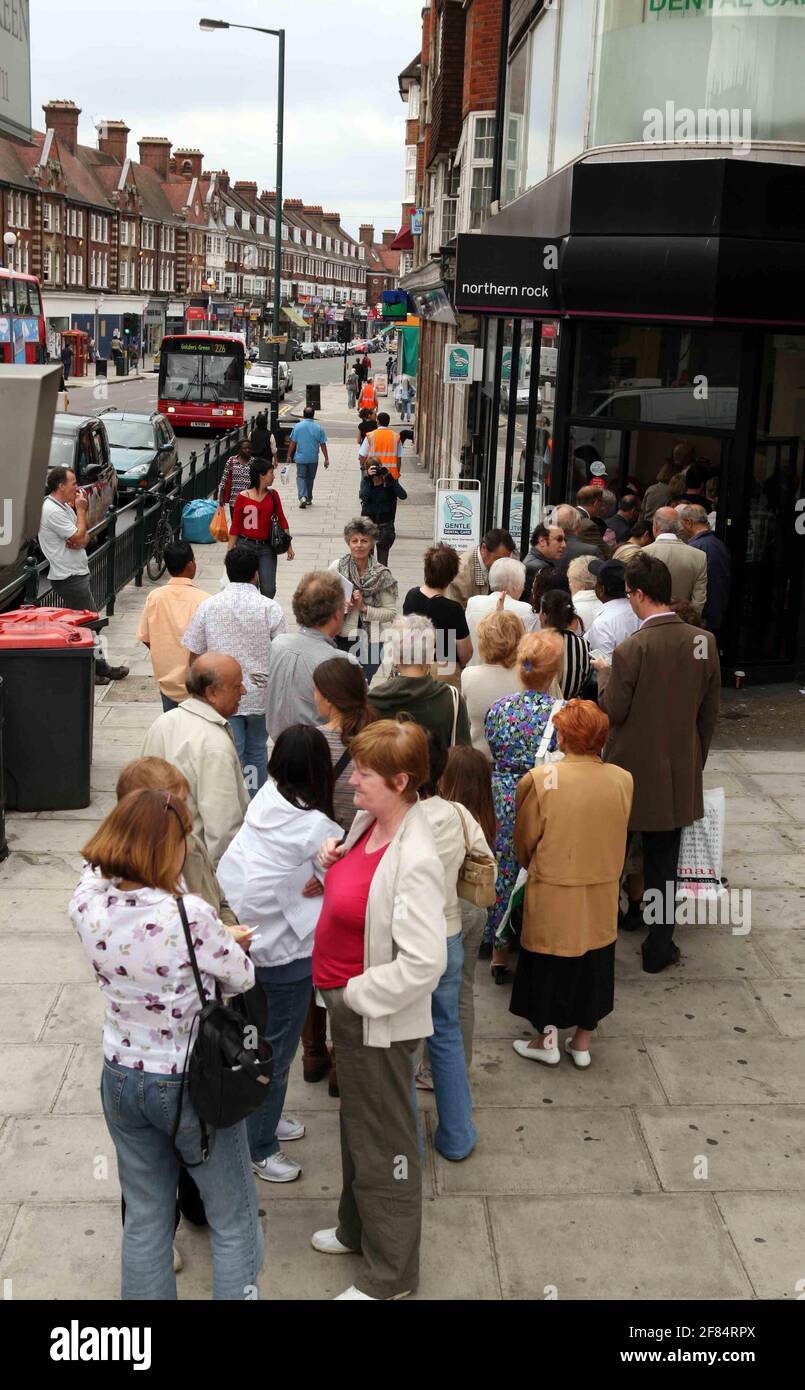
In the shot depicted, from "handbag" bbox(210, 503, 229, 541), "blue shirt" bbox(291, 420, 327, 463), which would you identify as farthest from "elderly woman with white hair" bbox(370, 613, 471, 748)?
"blue shirt" bbox(291, 420, 327, 463)

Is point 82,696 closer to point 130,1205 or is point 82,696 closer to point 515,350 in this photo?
point 130,1205

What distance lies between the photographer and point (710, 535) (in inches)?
391

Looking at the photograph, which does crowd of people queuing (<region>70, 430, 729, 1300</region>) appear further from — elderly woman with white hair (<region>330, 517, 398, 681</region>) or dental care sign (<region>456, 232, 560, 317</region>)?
dental care sign (<region>456, 232, 560, 317</region>)

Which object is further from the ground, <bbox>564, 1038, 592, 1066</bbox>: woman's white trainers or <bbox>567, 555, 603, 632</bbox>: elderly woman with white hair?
<bbox>567, 555, 603, 632</bbox>: elderly woman with white hair

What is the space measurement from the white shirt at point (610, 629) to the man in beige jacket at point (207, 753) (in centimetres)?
263

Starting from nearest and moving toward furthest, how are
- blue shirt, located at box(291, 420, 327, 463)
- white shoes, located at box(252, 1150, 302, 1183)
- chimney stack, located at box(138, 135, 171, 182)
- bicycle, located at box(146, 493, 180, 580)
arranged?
1. white shoes, located at box(252, 1150, 302, 1183)
2. bicycle, located at box(146, 493, 180, 580)
3. blue shirt, located at box(291, 420, 327, 463)
4. chimney stack, located at box(138, 135, 171, 182)

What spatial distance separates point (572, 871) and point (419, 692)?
1.01 m

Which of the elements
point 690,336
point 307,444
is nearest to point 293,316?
point 307,444

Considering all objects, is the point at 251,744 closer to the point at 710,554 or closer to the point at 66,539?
the point at 66,539

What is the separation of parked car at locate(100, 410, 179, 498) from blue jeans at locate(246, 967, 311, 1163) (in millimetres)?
18379

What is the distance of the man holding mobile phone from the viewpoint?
10414 millimetres

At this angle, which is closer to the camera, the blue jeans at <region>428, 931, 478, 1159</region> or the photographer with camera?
the blue jeans at <region>428, 931, 478, 1159</region>
